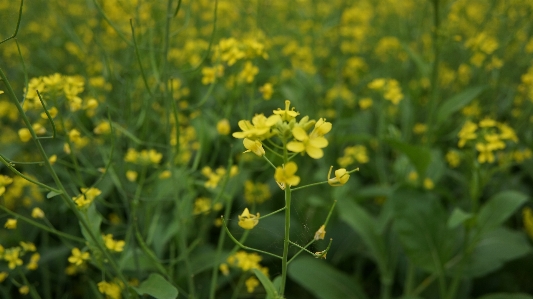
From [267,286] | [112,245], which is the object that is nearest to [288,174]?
[267,286]

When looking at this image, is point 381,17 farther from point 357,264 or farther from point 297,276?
point 297,276

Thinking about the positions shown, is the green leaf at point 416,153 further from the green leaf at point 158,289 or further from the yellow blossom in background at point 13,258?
the yellow blossom in background at point 13,258

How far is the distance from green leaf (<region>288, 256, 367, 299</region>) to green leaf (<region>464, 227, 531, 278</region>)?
59 centimetres

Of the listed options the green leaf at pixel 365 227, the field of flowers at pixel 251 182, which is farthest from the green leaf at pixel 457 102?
the green leaf at pixel 365 227

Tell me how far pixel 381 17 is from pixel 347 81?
1.55 m

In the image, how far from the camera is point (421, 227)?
2250 mm

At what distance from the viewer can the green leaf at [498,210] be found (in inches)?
82.3

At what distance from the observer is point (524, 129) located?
3.13 m

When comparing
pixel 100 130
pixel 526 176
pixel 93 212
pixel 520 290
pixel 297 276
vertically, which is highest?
pixel 100 130

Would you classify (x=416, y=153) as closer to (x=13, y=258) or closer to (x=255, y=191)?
(x=255, y=191)

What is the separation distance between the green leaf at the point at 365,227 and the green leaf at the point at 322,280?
199 mm

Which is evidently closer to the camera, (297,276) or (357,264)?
(297,276)

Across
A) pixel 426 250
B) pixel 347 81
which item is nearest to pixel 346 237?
pixel 426 250

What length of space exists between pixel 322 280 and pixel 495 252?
0.90 m
